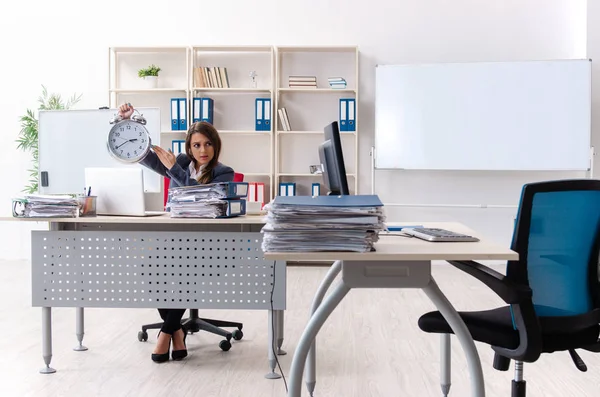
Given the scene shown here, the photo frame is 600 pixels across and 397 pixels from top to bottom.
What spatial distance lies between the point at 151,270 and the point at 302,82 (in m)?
3.66

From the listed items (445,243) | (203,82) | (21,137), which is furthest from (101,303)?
(21,137)

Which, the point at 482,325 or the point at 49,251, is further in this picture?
the point at 49,251

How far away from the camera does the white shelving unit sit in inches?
258

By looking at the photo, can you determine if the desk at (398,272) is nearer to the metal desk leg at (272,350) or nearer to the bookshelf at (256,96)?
the metal desk leg at (272,350)

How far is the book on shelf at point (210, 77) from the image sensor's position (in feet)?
20.9

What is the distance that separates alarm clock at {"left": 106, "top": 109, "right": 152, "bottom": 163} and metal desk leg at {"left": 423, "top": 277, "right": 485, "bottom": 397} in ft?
5.60

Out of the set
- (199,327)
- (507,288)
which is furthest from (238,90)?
(507,288)

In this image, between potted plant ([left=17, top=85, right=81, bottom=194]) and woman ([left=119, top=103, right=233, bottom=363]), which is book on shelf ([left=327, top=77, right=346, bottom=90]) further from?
woman ([left=119, top=103, right=233, bottom=363])

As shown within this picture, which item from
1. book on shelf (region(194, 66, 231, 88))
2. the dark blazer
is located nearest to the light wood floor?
the dark blazer

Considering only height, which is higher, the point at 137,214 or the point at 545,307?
the point at 137,214

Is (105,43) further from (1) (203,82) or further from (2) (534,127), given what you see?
(2) (534,127)

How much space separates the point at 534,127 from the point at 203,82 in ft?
10.2

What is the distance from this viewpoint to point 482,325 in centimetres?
200

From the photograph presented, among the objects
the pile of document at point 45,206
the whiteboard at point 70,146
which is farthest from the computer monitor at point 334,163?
the whiteboard at point 70,146
